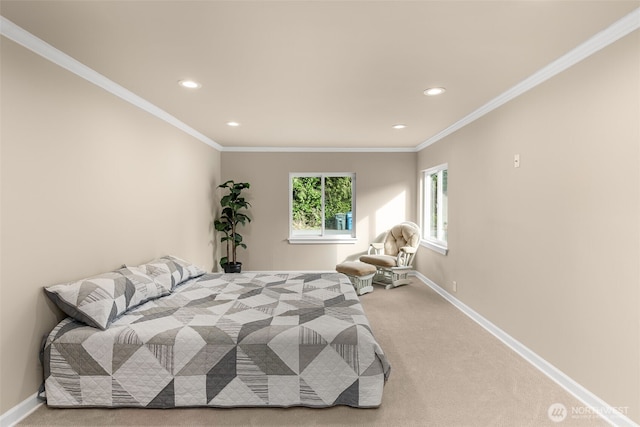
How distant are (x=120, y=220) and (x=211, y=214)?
2.47 metres

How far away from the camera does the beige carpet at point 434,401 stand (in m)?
2.08

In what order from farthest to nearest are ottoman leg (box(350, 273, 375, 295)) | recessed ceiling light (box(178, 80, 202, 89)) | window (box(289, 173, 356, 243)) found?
window (box(289, 173, 356, 243)), ottoman leg (box(350, 273, 375, 295)), recessed ceiling light (box(178, 80, 202, 89))

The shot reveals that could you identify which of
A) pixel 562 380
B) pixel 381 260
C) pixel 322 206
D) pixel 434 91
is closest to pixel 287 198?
pixel 322 206

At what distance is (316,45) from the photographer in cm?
225

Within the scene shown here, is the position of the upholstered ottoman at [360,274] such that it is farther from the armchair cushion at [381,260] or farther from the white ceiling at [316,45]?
the white ceiling at [316,45]

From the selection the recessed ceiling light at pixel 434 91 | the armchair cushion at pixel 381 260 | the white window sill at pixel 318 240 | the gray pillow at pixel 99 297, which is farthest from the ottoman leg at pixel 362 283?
the gray pillow at pixel 99 297

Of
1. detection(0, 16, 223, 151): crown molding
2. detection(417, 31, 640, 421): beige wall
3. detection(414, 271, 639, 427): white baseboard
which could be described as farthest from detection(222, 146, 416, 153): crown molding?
detection(414, 271, 639, 427): white baseboard

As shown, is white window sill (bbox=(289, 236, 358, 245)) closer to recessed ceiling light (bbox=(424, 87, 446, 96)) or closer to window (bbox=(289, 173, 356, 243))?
window (bbox=(289, 173, 356, 243))

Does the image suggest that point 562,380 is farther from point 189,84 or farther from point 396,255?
point 189,84

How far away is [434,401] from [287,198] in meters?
4.37

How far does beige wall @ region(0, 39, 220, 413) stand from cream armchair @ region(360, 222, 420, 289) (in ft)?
10.8

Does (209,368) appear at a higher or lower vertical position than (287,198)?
lower

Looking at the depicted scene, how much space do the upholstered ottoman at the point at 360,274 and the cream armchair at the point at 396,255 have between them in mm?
347

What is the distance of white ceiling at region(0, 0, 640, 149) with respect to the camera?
184cm
